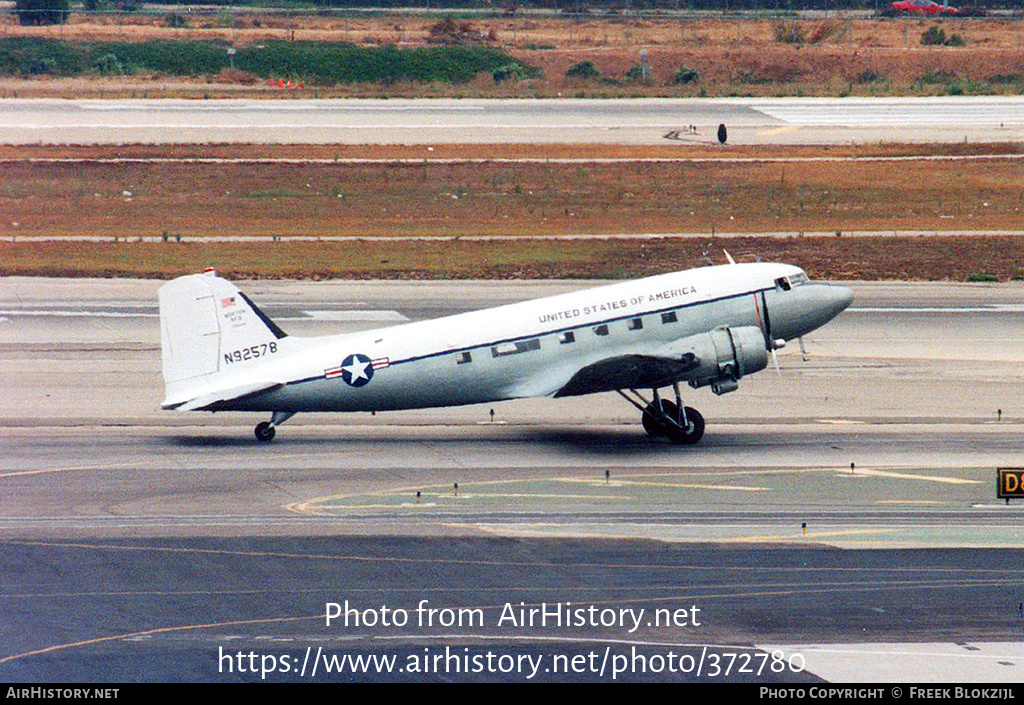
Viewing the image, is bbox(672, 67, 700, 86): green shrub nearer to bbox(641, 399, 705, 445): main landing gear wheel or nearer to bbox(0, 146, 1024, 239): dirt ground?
bbox(0, 146, 1024, 239): dirt ground

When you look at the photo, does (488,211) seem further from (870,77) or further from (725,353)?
(870,77)

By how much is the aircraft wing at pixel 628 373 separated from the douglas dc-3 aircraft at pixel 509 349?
0.13 feet

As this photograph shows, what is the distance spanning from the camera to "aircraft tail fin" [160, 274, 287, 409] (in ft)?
111

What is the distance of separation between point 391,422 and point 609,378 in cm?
681

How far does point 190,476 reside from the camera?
3200cm

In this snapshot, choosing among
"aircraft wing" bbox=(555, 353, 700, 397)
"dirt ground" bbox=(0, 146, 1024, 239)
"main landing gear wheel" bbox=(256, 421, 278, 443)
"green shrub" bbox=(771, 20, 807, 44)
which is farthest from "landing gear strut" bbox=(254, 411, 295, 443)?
"green shrub" bbox=(771, 20, 807, 44)

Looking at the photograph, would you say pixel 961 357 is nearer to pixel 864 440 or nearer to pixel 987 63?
pixel 864 440

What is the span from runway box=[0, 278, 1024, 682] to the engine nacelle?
1903mm

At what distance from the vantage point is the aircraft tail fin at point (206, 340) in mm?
33719

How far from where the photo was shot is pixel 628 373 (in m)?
34.3

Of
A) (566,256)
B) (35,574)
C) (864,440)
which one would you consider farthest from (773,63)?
(35,574)

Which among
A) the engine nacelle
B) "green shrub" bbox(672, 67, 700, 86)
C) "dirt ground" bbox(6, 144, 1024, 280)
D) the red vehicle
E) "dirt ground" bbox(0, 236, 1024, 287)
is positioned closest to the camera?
the engine nacelle

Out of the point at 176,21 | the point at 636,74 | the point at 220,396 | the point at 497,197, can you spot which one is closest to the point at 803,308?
the point at 220,396

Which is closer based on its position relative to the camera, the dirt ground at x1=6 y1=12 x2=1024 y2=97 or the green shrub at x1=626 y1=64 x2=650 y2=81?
the dirt ground at x1=6 y1=12 x2=1024 y2=97
